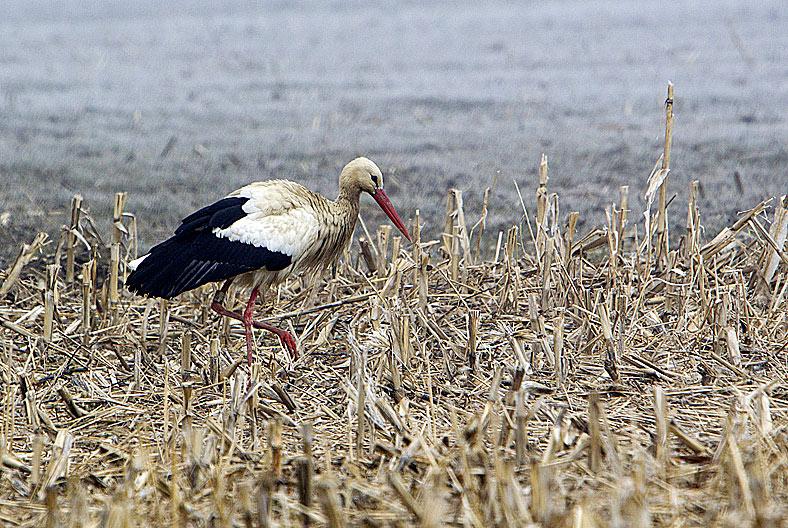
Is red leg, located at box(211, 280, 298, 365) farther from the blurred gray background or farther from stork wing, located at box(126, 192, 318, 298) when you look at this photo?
the blurred gray background

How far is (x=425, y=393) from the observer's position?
16.6 ft

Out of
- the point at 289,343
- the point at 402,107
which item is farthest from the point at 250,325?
the point at 402,107

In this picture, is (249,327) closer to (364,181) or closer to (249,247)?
(249,247)

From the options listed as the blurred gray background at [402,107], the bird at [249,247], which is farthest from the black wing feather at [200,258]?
the blurred gray background at [402,107]

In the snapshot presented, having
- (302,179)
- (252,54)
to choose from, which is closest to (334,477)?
(302,179)

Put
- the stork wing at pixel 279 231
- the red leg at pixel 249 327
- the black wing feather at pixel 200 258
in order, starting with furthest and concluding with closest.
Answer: the stork wing at pixel 279 231 → the black wing feather at pixel 200 258 → the red leg at pixel 249 327

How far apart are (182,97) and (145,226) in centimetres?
600

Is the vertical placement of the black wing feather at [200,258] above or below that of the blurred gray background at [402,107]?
below

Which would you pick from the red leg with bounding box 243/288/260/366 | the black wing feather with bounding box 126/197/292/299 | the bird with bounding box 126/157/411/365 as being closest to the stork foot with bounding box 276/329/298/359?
the bird with bounding box 126/157/411/365

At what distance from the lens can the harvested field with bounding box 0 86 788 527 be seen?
384 centimetres

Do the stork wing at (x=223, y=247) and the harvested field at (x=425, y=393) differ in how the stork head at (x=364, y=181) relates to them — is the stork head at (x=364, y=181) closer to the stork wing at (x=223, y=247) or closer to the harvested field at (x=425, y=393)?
the harvested field at (x=425, y=393)

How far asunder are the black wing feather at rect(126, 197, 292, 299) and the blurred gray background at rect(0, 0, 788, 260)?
229 centimetres

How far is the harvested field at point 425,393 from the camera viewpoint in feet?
12.6

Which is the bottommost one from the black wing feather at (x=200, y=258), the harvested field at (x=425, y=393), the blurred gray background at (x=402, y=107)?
the harvested field at (x=425, y=393)
